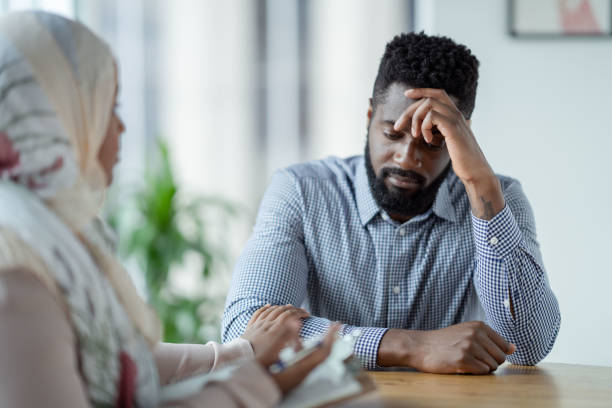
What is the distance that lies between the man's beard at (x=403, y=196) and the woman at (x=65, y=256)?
0.85 metres

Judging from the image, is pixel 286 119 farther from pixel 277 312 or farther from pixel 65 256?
pixel 65 256

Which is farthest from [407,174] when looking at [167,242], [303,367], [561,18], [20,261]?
[167,242]

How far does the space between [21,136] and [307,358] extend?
47cm

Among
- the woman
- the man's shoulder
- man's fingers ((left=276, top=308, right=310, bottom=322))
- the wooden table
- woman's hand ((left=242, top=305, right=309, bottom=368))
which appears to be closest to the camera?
the woman

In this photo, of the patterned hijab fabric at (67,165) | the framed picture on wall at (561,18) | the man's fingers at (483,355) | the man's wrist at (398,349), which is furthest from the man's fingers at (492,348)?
the framed picture on wall at (561,18)

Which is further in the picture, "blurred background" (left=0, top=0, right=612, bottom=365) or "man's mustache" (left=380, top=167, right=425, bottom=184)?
"blurred background" (left=0, top=0, right=612, bottom=365)

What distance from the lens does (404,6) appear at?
3363 millimetres

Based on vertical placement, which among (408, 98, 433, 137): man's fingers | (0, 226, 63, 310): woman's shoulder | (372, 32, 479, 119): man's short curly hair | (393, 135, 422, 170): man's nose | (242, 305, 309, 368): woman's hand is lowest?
(242, 305, 309, 368): woman's hand

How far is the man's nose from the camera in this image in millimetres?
1644

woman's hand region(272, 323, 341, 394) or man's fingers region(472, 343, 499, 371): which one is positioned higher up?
woman's hand region(272, 323, 341, 394)

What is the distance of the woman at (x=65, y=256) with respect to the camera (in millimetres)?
681

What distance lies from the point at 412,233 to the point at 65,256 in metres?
1.14

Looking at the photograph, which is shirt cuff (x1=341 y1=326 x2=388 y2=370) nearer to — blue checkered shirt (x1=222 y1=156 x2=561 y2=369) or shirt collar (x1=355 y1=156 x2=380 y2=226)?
blue checkered shirt (x1=222 y1=156 x2=561 y2=369)

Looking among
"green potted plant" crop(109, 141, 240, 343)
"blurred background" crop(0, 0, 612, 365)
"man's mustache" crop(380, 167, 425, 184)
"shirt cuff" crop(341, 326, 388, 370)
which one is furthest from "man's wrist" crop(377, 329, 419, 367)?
"green potted plant" crop(109, 141, 240, 343)
